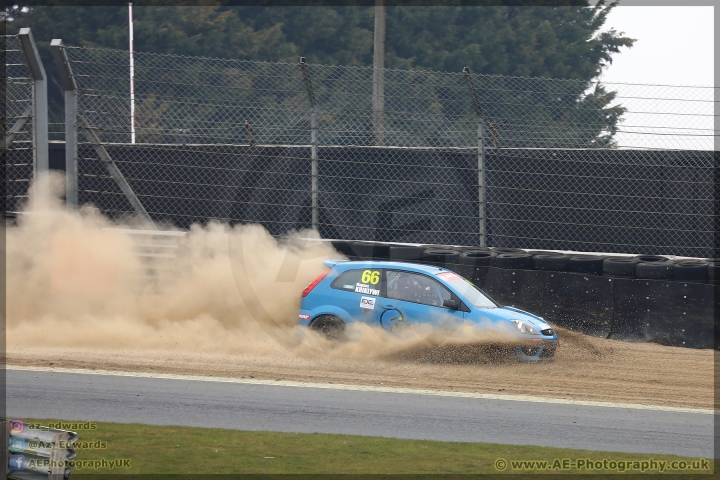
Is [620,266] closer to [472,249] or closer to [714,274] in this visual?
[714,274]

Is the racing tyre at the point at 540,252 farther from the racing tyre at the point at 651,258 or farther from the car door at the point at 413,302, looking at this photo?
the car door at the point at 413,302

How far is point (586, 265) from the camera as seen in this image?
37.7 feet

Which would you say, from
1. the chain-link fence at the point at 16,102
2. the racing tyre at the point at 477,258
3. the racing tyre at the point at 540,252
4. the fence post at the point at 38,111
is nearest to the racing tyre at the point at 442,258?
the racing tyre at the point at 477,258

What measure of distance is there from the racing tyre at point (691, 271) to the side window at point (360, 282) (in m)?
4.00

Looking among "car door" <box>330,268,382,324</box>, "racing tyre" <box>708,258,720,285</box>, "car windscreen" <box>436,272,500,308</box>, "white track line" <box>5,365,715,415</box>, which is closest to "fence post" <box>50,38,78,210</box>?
"white track line" <box>5,365,715,415</box>

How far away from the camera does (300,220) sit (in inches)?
509

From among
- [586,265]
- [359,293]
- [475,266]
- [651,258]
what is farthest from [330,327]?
[651,258]

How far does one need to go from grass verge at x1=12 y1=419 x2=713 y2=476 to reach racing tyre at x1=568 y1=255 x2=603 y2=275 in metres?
5.08

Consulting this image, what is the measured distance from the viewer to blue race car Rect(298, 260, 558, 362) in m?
9.68

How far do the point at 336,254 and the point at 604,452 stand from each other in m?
6.28

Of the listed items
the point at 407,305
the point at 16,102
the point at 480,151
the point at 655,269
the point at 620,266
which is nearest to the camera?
the point at 407,305

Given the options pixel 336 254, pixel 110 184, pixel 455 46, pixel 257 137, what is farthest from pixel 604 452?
pixel 455 46

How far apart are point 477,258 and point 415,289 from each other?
2214mm

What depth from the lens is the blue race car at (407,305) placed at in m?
9.68
